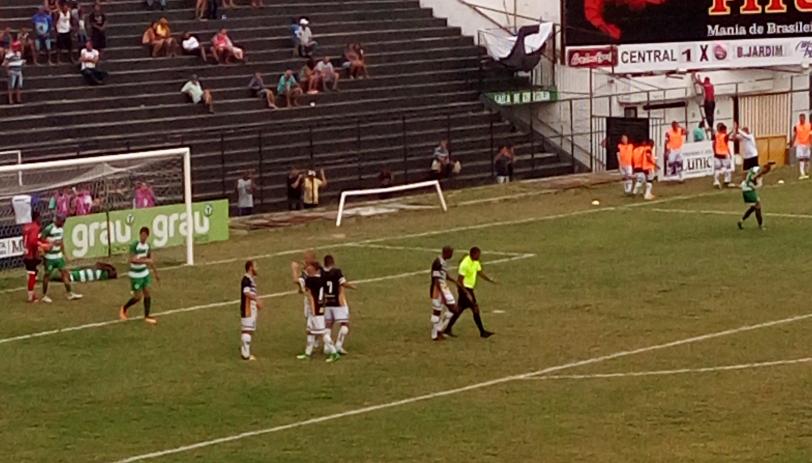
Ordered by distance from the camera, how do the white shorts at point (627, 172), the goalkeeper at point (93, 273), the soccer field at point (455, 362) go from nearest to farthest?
1. the soccer field at point (455, 362)
2. the goalkeeper at point (93, 273)
3. the white shorts at point (627, 172)

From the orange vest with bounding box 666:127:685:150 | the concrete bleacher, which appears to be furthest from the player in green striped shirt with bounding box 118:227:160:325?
the orange vest with bounding box 666:127:685:150

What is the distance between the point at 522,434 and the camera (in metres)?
21.3

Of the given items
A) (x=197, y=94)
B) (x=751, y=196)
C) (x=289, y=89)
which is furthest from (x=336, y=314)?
(x=289, y=89)

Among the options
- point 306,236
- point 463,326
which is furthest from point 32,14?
point 463,326

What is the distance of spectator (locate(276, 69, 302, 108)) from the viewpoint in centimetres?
5106

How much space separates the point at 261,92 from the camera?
50.9 metres

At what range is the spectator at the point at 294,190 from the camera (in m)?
46.7

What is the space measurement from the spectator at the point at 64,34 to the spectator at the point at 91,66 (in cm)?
48

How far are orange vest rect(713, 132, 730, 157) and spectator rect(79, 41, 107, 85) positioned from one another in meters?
16.2

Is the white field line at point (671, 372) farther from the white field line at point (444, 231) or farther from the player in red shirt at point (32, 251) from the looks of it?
the white field line at point (444, 231)

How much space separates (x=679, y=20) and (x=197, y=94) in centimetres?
1466

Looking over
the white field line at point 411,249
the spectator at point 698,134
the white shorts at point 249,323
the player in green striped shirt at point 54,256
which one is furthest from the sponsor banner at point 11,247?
the spectator at point 698,134

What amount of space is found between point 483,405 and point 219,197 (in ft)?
77.4

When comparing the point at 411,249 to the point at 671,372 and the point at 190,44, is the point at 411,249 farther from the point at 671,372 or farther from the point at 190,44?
the point at 671,372
